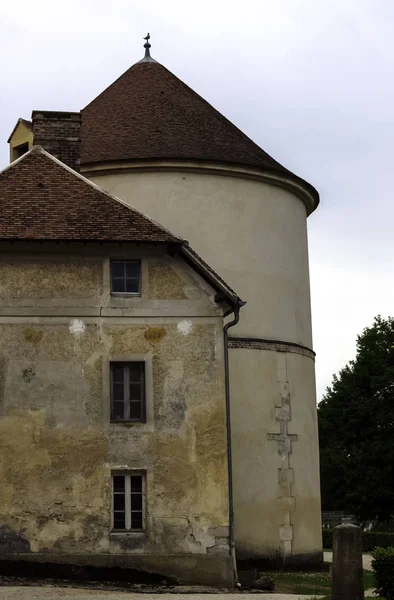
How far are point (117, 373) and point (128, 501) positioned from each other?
3.06m

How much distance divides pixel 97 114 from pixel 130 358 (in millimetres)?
12556

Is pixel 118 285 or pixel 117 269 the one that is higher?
pixel 117 269

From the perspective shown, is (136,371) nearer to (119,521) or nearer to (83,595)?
(119,521)

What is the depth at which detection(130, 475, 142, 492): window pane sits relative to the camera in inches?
1098

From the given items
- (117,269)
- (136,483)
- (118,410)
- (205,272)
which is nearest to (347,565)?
(136,483)

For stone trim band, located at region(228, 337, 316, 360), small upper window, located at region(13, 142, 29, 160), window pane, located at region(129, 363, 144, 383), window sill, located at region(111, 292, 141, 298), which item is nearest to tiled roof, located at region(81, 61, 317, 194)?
small upper window, located at region(13, 142, 29, 160)

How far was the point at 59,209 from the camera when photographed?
29.6m

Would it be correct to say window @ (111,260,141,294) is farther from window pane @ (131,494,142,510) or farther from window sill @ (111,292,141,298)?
window pane @ (131,494,142,510)

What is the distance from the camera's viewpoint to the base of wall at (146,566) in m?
26.8

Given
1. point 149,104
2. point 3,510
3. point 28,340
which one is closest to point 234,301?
point 28,340

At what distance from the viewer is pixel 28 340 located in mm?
28281

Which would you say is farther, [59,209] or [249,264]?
[249,264]

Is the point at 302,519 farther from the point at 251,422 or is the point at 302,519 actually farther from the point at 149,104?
the point at 149,104

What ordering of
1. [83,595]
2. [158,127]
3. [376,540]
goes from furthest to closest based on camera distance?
[376,540]
[158,127]
[83,595]
